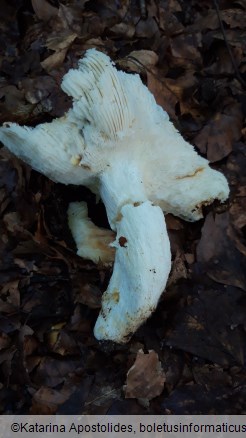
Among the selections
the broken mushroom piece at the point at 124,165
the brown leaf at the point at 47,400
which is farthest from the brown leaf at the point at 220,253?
the brown leaf at the point at 47,400

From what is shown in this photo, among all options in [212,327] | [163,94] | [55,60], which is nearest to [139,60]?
[163,94]

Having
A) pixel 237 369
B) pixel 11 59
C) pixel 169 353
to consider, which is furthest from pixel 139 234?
pixel 11 59

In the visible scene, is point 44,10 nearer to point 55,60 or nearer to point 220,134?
point 55,60

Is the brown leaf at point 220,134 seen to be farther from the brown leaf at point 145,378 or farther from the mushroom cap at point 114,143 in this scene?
the brown leaf at point 145,378

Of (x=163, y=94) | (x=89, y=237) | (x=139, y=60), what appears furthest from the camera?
(x=139, y=60)

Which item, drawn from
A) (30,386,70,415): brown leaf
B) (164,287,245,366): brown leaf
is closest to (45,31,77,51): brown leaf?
(164,287,245,366): brown leaf
